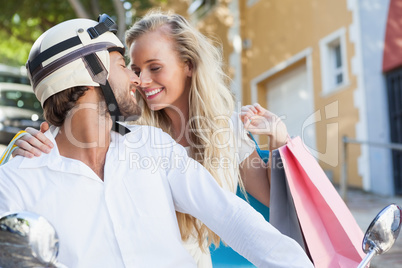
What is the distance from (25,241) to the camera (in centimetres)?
135

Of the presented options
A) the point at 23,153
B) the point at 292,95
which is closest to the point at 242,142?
the point at 23,153

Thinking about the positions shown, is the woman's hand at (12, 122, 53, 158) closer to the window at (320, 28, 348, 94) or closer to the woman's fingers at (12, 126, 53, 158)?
the woman's fingers at (12, 126, 53, 158)

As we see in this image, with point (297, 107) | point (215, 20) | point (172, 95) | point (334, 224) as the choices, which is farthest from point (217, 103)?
point (215, 20)

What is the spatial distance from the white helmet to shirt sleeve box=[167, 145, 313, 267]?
0.47 meters

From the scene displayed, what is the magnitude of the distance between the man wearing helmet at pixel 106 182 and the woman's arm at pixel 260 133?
930 mm

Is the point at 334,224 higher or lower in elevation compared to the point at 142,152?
lower

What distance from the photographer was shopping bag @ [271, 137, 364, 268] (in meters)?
2.78

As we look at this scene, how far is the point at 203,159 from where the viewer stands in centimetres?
330

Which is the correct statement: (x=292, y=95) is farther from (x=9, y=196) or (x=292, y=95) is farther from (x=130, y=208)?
(x=9, y=196)

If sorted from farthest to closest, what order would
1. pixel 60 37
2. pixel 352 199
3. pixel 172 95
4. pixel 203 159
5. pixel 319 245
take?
pixel 352 199 → pixel 172 95 → pixel 203 159 → pixel 319 245 → pixel 60 37

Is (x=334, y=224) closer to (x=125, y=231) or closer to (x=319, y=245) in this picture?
(x=319, y=245)

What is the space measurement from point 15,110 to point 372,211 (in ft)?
20.5

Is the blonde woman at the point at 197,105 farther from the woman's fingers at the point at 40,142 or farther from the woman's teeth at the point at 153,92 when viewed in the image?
the woman's fingers at the point at 40,142

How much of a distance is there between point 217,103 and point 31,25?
1518 cm
